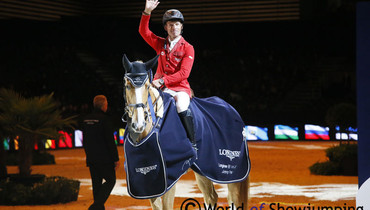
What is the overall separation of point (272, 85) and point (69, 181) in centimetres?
1724

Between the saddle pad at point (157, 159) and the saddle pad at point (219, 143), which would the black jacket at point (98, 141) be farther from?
the saddle pad at point (157, 159)

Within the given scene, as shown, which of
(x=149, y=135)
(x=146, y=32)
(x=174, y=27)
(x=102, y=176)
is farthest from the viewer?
(x=102, y=176)

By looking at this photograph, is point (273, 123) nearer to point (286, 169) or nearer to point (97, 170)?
point (286, 169)

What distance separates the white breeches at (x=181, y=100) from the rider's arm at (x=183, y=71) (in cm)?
13

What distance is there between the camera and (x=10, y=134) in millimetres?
10781

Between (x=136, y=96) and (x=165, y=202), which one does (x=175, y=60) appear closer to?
(x=136, y=96)

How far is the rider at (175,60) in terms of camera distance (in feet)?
18.8

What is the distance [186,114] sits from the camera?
5730mm

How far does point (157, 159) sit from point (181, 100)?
72cm

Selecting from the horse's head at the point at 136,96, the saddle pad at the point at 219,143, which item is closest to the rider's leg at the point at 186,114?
the saddle pad at the point at 219,143

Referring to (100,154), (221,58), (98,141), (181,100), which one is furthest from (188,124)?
(221,58)

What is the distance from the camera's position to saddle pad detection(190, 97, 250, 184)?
19.8ft

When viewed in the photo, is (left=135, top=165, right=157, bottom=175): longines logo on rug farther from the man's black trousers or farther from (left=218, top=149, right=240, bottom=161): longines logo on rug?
the man's black trousers

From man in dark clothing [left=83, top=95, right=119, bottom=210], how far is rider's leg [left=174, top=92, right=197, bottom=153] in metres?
2.91
